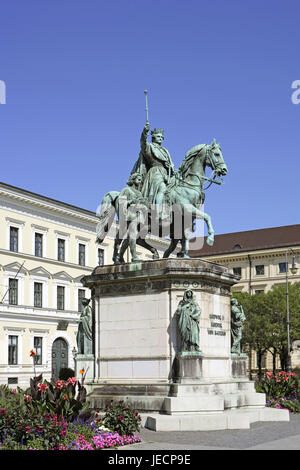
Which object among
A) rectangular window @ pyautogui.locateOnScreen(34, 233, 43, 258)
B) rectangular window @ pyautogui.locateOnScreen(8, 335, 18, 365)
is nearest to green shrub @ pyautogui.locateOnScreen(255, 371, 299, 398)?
rectangular window @ pyautogui.locateOnScreen(8, 335, 18, 365)

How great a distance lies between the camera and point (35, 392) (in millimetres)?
14484

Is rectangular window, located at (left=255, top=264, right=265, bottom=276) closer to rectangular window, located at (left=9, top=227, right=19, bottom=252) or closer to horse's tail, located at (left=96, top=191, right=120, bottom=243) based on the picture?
rectangular window, located at (left=9, top=227, right=19, bottom=252)

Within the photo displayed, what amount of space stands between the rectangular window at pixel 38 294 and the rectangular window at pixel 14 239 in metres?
3.81

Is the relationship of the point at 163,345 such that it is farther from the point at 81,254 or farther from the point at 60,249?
the point at 81,254

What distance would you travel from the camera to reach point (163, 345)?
18.2 meters

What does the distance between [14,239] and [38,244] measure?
3060 mm

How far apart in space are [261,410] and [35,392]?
7.07 m

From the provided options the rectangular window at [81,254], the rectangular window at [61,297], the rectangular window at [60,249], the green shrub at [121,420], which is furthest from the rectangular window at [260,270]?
the green shrub at [121,420]

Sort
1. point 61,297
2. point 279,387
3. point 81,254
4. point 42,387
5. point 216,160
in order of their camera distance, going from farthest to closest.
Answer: point 81,254
point 61,297
point 279,387
point 216,160
point 42,387

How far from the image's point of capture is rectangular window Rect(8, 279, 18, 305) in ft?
184

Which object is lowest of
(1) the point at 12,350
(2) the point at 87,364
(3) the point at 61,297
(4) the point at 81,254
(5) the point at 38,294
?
(1) the point at 12,350

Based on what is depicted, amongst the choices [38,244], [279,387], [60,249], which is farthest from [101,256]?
[279,387]

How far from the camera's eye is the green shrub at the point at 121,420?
14633mm

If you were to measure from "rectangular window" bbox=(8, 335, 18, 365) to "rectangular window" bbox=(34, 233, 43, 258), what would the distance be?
755 cm
